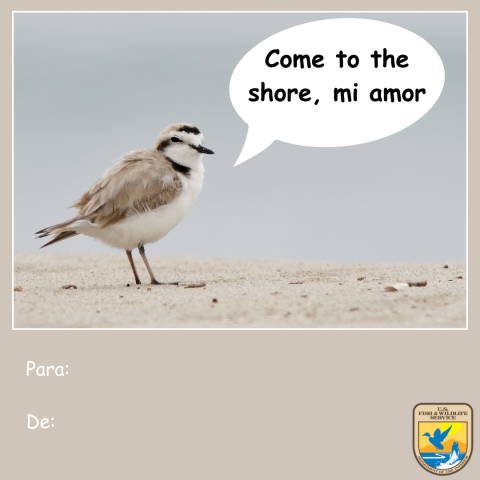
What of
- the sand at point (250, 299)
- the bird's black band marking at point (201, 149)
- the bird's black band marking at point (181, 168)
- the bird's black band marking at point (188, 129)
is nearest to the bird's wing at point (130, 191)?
the bird's black band marking at point (181, 168)

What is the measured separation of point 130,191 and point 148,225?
1.29 feet

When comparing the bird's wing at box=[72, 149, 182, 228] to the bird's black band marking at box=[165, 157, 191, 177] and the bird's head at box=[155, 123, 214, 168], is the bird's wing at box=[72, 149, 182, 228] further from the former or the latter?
the bird's head at box=[155, 123, 214, 168]

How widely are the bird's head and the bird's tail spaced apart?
51.6 inches

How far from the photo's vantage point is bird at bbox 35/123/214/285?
6.53 m

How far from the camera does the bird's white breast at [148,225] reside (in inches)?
259

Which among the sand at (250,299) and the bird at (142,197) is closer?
the sand at (250,299)

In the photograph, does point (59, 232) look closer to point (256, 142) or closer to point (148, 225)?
point (148, 225)

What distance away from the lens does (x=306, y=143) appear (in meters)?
7.10

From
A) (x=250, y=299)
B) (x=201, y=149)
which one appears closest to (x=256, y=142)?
(x=201, y=149)

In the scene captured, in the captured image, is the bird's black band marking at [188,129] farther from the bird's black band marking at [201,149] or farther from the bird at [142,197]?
the bird's black band marking at [201,149]

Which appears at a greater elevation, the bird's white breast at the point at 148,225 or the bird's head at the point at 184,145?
the bird's head at the point at 184,145

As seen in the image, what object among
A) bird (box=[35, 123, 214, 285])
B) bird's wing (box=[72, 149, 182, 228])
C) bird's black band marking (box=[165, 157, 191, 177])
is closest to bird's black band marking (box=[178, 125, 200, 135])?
bird (box=[35, 123, 214, 285])

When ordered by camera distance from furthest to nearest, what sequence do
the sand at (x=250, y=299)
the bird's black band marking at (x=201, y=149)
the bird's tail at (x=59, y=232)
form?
1. the bird's black band marking at (x=201, y=149)
2. the bird's tail at (x=59, y=232)
3. the sand at (x=250, y=299)

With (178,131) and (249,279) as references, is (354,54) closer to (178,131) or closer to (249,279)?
(178,131)
